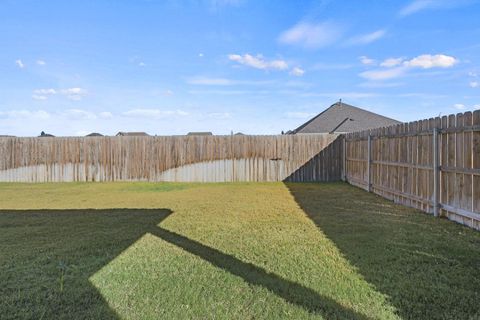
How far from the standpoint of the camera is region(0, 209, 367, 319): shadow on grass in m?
2.21

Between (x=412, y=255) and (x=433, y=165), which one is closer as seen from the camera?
(x=412, y=255)

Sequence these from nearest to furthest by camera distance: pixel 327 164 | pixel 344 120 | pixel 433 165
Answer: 1. pixel 433 165
2. pixel 327 164
3. pixel 344 120

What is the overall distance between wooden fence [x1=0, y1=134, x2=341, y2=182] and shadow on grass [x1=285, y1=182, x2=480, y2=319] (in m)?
6.12

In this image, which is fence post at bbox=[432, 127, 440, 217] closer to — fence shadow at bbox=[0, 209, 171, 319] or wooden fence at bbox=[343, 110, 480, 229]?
wooden fence at bbox=[343, 110, 480, 229]

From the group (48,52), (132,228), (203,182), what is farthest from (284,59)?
(132,228)

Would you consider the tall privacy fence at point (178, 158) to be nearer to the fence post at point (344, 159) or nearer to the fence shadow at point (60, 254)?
the fence post at point (344, 159)

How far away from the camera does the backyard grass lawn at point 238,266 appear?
7.20ft

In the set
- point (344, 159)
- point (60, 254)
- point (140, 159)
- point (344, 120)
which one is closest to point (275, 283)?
point (60, 254)

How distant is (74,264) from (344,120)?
17348 mm

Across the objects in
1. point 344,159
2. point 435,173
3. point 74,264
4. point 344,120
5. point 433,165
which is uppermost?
point 344,120

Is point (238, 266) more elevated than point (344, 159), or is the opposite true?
point (344, 159)

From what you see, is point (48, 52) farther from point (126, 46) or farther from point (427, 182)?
point (427, 182)

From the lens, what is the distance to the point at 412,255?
328cm

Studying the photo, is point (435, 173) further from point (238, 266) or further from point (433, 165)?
point (238, 266)
